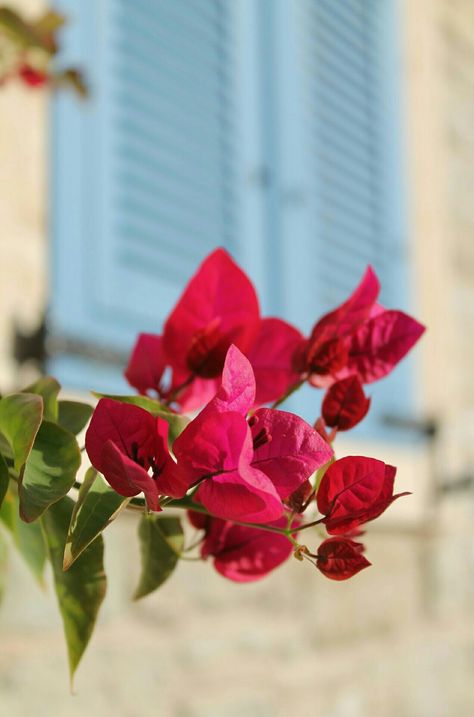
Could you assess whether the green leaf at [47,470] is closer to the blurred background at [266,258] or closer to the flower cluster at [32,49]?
the flower cluster at [32,49]

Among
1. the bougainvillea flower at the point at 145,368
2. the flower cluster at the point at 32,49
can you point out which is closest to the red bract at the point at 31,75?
the flower cluster at the point at 32,49

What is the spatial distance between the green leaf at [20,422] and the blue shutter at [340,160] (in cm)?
139

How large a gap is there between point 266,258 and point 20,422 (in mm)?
1532

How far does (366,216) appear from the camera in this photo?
211 cm

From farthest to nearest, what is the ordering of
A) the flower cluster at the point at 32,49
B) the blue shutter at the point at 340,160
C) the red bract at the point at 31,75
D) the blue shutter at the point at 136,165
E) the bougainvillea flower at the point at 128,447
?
the blue shutter at the point at 340,160
the blue shutter at the point at 136,165
the red bract at the point at 31,75
the flower cluster at the point at 32,49
the bougainvillea flower at the point at 128,447

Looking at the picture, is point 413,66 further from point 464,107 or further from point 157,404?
point 157,404

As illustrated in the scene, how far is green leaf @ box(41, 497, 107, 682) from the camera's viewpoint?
0.78 feet

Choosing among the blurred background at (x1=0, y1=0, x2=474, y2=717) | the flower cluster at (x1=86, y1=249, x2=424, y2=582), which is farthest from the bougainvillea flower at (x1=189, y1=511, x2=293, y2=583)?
the blurred background at (x1=0, y1=0, x2=474, y2=717)

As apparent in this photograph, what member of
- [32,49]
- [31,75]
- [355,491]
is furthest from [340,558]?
[31,75]

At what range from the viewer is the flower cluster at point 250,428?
0.68 ft

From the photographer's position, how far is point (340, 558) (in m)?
0.22

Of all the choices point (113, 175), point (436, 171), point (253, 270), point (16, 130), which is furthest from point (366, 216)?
point (16, 130)

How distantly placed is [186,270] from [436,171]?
987 millimetres

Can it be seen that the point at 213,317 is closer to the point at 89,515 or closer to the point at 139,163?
the point at 89,515
